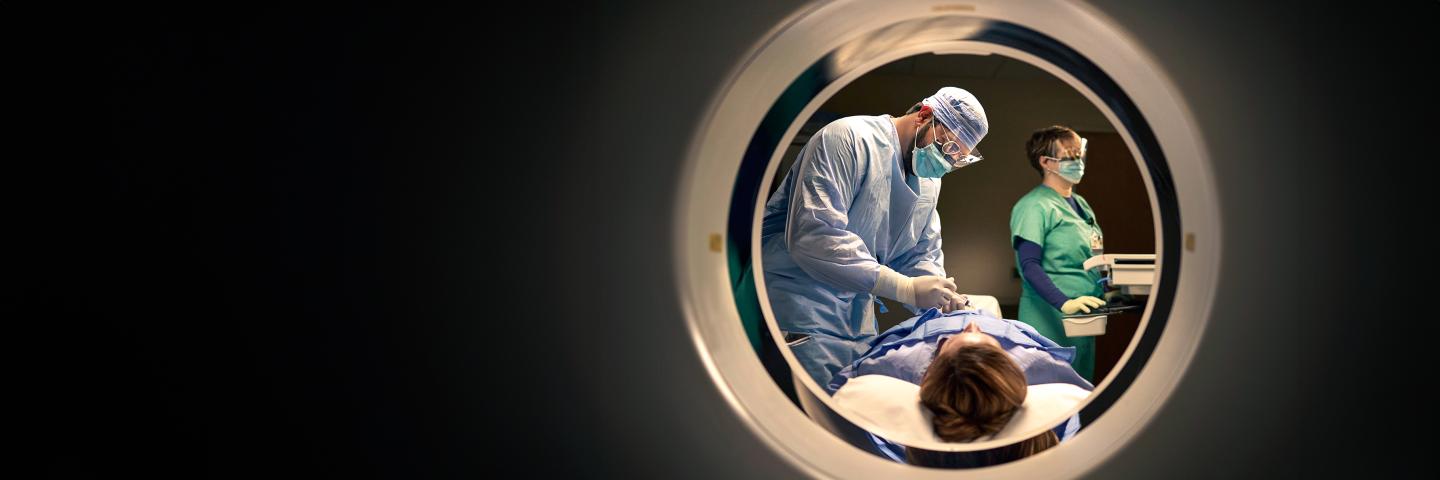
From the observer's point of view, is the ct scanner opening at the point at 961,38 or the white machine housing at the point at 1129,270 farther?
the white machine housing at the point at 1129,270

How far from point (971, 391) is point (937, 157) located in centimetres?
67

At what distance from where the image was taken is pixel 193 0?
54 centimetres

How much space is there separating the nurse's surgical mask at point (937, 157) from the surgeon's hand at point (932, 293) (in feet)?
0.88

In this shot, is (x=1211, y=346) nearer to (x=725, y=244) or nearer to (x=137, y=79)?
(x=725, y=244)

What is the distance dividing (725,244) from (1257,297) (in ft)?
1.25

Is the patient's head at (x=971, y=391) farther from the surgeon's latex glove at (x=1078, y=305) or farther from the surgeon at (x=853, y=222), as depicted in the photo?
the surgeon's latex glove at (x=1078, y=305)

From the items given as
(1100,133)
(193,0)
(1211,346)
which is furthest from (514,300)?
(1100,133)

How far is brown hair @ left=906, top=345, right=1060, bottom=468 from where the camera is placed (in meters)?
1.35

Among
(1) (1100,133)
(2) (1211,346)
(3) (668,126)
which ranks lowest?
(2) (1211,346)

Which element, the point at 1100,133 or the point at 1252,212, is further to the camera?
the point at 1100,133

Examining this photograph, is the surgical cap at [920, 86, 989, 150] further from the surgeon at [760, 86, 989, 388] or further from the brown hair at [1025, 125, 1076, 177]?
the brown hair at [1025, 125, 1076, 177]

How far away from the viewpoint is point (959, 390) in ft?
4.58

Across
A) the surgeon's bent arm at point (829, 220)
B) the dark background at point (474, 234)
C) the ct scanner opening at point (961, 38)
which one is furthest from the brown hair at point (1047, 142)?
the dark background at point (474, 234)

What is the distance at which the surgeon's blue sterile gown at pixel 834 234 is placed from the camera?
5.40 ft
